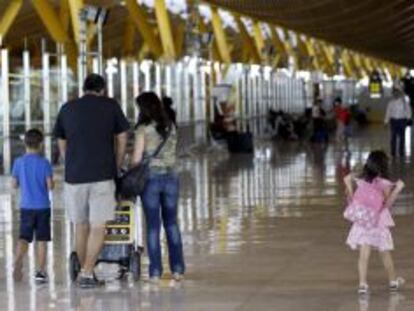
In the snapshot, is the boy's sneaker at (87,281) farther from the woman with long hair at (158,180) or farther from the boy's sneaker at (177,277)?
the boy's sneaker at (177,277)

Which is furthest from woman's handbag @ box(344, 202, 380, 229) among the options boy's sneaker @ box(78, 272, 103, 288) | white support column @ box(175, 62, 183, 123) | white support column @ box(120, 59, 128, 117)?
Answer: white support column @ box(175, 62, 183, 123)

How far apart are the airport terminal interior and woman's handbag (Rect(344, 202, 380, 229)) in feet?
0.17

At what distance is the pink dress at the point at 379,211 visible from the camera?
9320 mm

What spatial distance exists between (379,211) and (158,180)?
1727mm

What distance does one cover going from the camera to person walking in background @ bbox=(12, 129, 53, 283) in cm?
1024

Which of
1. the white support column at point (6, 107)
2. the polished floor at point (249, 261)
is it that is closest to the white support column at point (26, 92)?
the white support column at point (6, 107)

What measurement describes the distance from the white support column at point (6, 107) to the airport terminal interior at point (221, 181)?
4cm

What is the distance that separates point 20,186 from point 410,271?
3.21 metres

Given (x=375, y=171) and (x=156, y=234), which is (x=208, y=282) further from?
(x=375, y=171)

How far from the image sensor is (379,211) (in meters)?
9.34

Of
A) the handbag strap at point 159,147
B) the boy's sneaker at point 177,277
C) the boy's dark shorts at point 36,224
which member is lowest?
the boy's sneaker at point 177,277

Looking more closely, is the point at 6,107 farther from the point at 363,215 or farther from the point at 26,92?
the point at 363,215

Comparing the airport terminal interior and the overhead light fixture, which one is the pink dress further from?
the overhead light fixture

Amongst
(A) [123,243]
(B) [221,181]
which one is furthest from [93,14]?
(A) [123,243]
